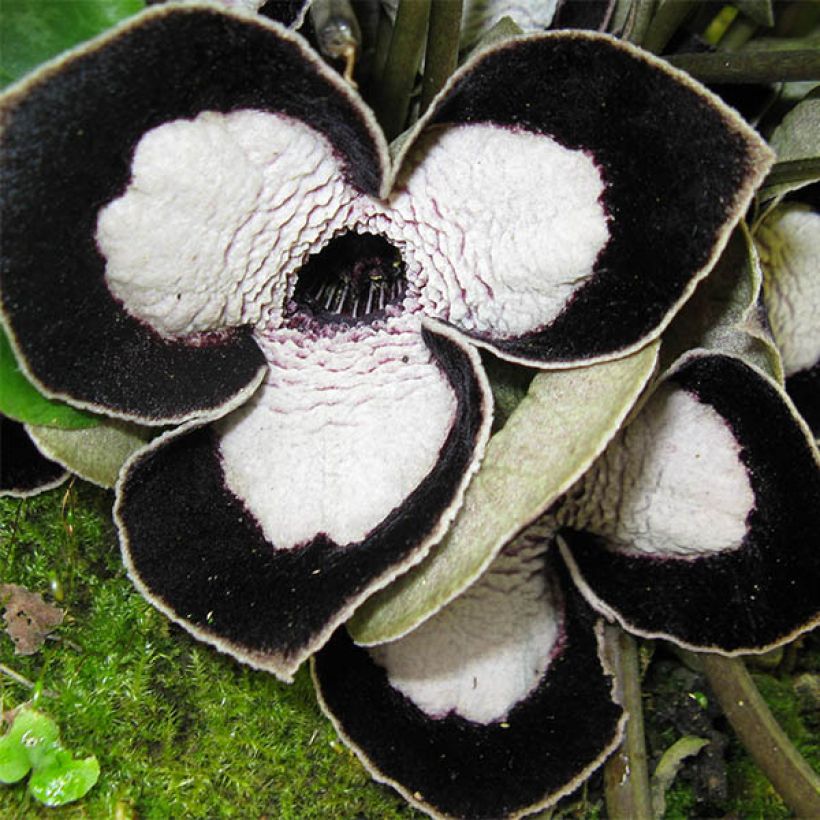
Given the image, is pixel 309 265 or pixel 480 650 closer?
pixel 309 265

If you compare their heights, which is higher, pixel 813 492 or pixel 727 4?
pixel 727 4

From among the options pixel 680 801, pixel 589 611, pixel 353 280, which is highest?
pixel 353 280

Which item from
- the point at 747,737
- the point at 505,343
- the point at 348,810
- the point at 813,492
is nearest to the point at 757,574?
the point at 813,492

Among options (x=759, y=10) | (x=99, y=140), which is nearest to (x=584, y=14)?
(x=759, y=10)

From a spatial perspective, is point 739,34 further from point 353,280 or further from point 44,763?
point 44,763

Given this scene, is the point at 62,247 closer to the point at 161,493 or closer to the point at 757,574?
the point at 161,493

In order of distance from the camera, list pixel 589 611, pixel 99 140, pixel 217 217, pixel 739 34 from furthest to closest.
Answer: pixel 739 34, pixel 589 611, pixel 217 217, pixel 99 140

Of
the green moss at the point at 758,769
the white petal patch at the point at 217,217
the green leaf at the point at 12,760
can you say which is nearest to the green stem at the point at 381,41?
the white petal patch at the point at 217,217

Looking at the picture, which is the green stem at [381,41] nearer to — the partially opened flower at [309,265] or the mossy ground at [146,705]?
the partially opened flower at [309,265]
